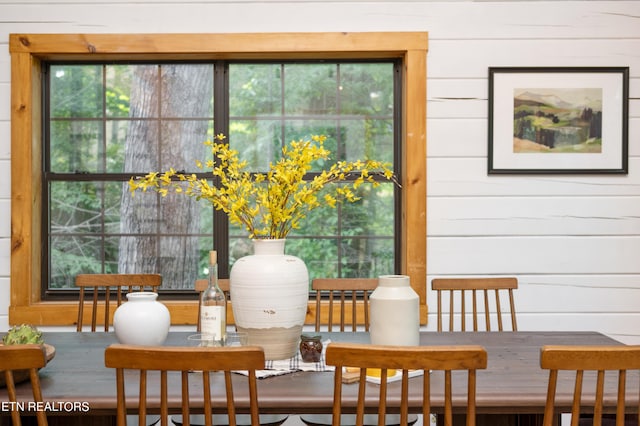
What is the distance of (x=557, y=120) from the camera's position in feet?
10.8

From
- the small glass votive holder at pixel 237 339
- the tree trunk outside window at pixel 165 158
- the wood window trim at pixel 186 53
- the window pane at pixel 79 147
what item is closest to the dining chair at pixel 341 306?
the wood window trim at pixel 186 53

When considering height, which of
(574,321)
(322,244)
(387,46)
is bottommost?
(574,321)

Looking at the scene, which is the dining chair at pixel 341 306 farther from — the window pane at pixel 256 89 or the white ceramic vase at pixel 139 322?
the window pane at pixel 256 89

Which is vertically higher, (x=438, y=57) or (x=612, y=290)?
(x=438, y=57)

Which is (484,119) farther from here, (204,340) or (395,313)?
(204,340)

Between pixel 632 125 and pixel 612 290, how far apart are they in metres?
0.81

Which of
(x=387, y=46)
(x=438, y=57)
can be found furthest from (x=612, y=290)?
(x=387, y=46)

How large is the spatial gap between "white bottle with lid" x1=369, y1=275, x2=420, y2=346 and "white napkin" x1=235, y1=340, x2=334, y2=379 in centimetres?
18

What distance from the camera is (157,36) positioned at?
10.6 ft

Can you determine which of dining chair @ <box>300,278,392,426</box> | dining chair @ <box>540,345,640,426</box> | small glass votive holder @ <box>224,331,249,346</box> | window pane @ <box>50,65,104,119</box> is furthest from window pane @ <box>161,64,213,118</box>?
dining chair @ <box>540,345,640,426</box>

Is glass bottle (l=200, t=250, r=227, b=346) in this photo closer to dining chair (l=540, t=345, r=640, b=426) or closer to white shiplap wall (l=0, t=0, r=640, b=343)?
dining chair (l=540, t=345, r=640, b=426)

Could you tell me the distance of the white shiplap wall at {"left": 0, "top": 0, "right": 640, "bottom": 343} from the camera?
3266 millimetres

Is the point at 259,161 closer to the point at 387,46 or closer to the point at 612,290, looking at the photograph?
the point at 387,46

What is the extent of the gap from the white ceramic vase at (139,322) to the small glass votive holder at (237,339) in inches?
8.1
